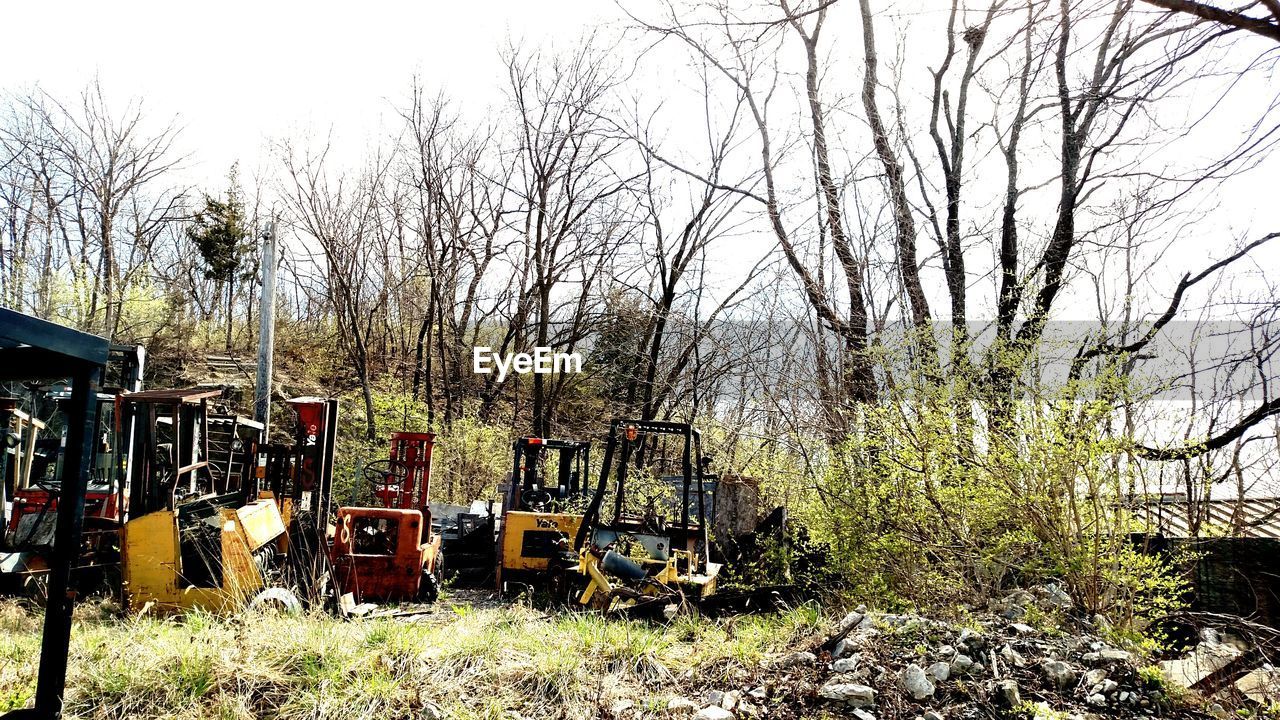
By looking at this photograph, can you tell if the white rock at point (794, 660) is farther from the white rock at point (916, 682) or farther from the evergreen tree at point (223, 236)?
the evergreen tree at point (223, 236)

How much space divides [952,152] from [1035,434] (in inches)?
302

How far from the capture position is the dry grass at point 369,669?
4.74 meters

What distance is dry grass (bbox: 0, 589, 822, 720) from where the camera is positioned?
4.74m

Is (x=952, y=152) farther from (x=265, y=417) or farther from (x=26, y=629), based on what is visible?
(x=265, y=417)

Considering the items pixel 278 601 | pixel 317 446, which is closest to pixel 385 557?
pixel 317 446

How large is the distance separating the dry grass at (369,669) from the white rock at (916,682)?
1.00 m

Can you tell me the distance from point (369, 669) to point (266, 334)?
1607cm

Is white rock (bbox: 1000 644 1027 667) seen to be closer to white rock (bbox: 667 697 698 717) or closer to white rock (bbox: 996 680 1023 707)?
white rock (bbox: 996 680 1023 707)

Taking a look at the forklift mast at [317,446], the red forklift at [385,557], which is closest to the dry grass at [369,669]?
the red forklift at [385,557]

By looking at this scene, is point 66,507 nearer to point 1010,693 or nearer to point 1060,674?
point 1010,693

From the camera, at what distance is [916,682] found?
4.78 m

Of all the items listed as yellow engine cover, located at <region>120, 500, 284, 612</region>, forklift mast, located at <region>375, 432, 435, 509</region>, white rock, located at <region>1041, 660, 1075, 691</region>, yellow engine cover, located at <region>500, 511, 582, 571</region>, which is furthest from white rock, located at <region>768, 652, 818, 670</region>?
forklift mast, located at <region>375, 432, 435, 509</region>

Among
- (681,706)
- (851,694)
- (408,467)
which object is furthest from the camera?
(408,467)

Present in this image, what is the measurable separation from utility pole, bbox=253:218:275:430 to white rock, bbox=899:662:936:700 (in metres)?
16.1
